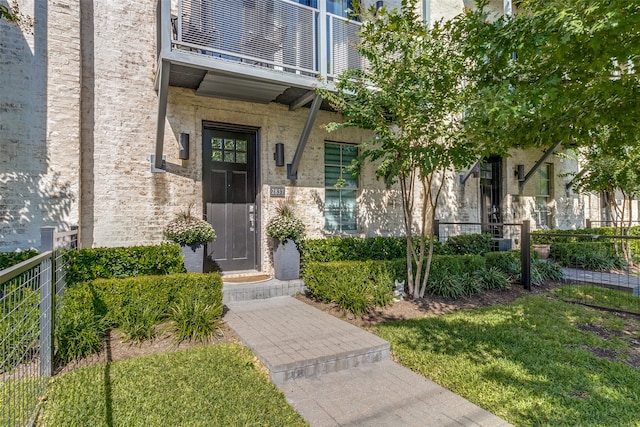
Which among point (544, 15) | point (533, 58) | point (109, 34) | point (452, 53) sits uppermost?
point (109, 34)

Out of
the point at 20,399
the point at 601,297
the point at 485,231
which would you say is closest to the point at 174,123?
the point at 20,399

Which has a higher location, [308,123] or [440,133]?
[308,123]

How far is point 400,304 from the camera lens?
5801 mm

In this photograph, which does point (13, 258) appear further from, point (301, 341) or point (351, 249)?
point (351, 249)

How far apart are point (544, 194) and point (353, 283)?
9720 millimetres

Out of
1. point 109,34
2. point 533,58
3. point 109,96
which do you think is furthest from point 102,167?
point 533,58

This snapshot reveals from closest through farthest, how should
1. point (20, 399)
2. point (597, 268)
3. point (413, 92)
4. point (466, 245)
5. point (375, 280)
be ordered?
point (20, 399) → point (413, 92) → point (375, 280) → point (466, 245) → point (597, 268)

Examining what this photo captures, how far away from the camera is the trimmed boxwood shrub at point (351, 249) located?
669 cm

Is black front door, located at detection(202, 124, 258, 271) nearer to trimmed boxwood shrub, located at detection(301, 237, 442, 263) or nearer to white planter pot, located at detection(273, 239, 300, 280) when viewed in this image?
white planter pot, located at detection(273, 239, 300, 280)

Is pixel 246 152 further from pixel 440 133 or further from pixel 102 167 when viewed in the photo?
pixel 440 133

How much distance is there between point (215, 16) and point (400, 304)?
549 cm

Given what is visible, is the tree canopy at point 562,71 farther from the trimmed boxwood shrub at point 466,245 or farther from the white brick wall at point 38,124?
the white brick wall at point 38,124

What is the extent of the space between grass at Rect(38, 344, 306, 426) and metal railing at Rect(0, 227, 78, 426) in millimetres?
183

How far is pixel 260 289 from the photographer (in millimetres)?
6074
